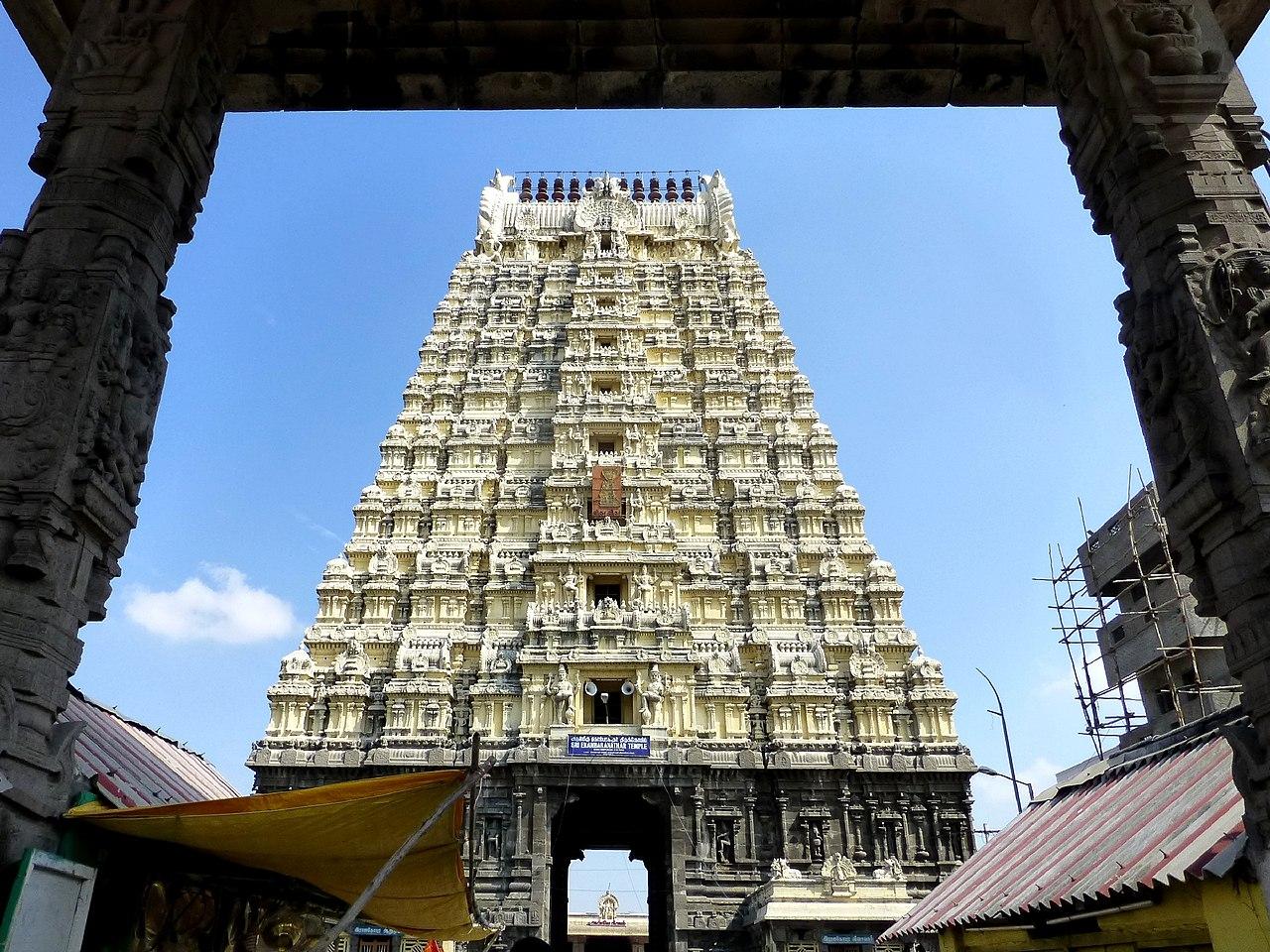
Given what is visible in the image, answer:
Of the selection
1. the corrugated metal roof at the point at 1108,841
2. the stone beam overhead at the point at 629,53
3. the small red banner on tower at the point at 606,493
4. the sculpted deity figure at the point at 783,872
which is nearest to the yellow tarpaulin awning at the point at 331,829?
the corrugated metal roof at the point at 1108,841

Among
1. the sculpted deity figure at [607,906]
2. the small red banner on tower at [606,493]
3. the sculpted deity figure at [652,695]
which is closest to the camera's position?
the sculpted deity figure at [652,695]

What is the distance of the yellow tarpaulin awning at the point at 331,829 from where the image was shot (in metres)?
5.74

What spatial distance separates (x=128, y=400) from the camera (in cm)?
609

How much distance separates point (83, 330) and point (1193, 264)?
24.5 feet

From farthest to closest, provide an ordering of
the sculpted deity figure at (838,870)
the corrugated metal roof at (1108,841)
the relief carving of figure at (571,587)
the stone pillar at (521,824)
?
1. the relief carving of figure at (571,587)
2. the stone pillar at (521,824)
3. the sculpted deity figure at (838,870)
4. the corrugated metal roof at (1108,841)

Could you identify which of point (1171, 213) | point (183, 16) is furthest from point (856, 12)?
point (183, 16)

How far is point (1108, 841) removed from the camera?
27.7 ft

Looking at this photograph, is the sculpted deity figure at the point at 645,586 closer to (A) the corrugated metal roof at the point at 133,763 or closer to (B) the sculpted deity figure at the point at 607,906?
(A) the corrugated metal roof at the point at 133,763

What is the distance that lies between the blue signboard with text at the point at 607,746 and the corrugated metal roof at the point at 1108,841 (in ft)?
41.0

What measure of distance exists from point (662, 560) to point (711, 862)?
30.1ft

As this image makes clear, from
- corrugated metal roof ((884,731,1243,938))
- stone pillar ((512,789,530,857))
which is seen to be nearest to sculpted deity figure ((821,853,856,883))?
stone pillar ((512,789,530,857))

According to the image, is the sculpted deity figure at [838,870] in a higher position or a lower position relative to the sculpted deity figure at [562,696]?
lower

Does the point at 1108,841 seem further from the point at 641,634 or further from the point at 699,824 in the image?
the point at 641,634

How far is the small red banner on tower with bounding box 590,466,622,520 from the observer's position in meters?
30.0
